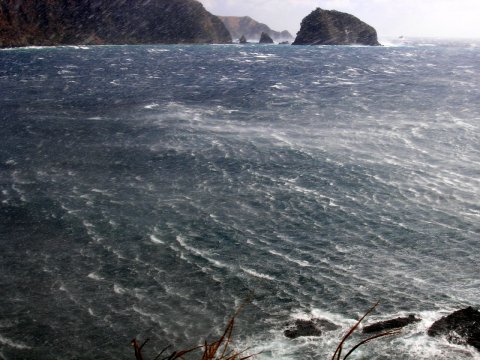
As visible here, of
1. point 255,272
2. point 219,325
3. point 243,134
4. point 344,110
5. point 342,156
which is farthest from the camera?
point 344,110

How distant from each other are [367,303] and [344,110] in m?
39.7

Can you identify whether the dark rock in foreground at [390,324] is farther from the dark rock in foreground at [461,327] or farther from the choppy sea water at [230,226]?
the dark rock in foreground at [461,327]

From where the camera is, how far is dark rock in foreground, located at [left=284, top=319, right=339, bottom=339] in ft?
53.5

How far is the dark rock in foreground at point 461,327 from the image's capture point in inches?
621

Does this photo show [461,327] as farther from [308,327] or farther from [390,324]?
[308,327]

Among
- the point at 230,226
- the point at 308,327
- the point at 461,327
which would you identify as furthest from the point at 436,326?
the point at 230,226

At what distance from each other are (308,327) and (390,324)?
10.8 ft

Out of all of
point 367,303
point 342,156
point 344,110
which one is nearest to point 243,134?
point 342,156

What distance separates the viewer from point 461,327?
16.3m

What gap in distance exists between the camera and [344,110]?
54.3 metres

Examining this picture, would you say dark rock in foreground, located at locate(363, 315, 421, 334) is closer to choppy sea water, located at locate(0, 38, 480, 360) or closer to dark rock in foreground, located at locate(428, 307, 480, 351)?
choppy sea water, located at locate(0, 38, 480, 360)

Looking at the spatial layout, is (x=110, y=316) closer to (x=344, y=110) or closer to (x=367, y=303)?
(x=367, y=303)

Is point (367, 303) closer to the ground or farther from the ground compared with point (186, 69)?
closer to the ground

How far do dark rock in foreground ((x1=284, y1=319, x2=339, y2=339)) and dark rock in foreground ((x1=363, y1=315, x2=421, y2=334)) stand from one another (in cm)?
127
